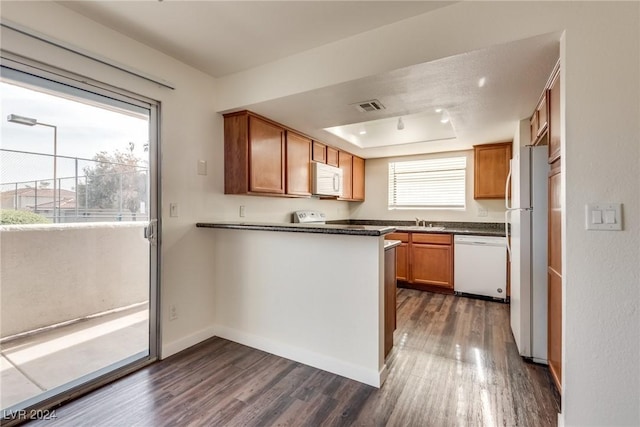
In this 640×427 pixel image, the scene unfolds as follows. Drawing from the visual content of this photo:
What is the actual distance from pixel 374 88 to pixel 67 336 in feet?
9.55

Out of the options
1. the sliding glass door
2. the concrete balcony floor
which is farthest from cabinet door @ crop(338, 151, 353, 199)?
the concrete balcony floor

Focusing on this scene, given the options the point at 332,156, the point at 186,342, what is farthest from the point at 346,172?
the point at 186,342

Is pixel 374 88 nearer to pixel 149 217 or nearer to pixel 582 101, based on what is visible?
pixel 582 101

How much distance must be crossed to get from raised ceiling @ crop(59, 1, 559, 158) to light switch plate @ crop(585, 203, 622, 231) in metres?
0.94

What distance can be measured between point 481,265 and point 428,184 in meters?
1.62

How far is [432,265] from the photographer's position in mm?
4160

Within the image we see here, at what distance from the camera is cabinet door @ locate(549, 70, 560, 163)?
176 centimetres

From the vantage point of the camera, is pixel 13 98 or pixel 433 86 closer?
pixel 13 98

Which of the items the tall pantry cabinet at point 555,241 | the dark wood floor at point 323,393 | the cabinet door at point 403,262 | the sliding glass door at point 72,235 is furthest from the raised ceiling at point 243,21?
the cabinet door at point 403,262

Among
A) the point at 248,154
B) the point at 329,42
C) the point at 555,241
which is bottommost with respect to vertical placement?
the point at 555,241

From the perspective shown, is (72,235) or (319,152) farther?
(319,152)

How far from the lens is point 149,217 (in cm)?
231

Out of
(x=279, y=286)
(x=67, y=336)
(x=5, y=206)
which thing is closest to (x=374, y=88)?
(x=279, y=286)

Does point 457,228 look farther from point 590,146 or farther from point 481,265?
point 590,146
